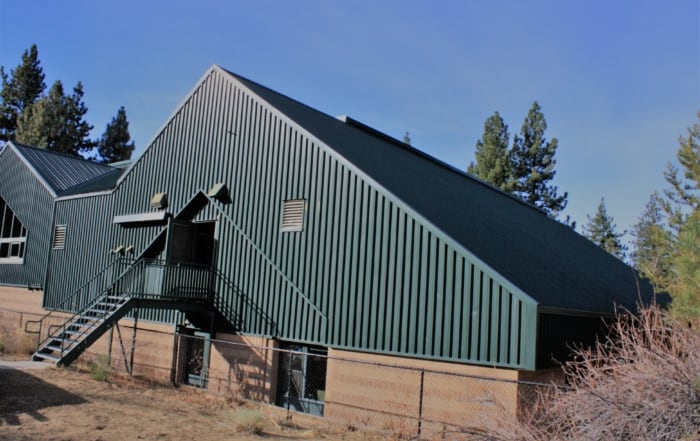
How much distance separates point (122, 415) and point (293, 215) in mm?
6256

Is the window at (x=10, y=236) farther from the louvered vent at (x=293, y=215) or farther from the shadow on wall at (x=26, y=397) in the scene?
the louvered vent at (x=293, y=215)

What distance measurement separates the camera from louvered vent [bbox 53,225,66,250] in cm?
2277

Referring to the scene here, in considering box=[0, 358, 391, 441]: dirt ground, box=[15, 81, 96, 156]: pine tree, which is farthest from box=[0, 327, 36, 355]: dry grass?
box=[15, 81, 96, 156]: pine tree

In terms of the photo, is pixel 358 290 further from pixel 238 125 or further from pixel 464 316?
pixel 238 125

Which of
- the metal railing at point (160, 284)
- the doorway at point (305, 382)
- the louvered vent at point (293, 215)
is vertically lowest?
the doorway at point (305, 382)

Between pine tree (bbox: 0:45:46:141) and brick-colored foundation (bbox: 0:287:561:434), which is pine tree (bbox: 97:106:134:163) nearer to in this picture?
pine tree (bbox: 0:45:46:141)

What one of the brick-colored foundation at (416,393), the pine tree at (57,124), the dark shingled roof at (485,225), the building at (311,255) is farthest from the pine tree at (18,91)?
the brick-colored foundation at (416,393)

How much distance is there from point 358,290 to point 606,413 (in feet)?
22.2

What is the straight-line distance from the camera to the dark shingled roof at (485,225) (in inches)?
523

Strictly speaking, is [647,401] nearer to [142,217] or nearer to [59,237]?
[142,217]

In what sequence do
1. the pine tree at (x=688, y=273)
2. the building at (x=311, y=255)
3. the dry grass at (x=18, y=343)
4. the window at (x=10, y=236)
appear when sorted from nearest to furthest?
the pine tree at (x=688, y=273), the building at (x=311, y=255), the dry grass at (x=18, y=343), the window at (x=10, y=236)

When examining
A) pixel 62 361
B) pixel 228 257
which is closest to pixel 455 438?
pixel 228 257

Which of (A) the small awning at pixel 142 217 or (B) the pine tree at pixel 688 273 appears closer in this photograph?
(B) the pine tree at pixel 688 273

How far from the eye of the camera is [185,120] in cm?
1919
